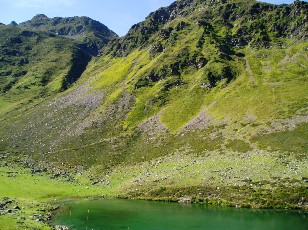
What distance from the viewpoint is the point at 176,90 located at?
162 metres

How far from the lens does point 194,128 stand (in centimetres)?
12425

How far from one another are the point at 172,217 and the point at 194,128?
6212cm

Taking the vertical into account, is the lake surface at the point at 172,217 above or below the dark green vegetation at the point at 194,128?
below

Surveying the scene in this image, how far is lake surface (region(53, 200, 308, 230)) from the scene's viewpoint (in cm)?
5834

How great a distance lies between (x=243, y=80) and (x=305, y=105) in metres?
41.5

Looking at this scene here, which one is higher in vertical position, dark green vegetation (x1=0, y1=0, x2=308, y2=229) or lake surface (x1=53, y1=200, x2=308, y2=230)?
dark green vegetation (x1=0, y1=0, x2=308, y2=229)

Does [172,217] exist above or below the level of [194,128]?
below

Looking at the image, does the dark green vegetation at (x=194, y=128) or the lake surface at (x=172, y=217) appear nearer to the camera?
the lake surface at (x=172, y=217)

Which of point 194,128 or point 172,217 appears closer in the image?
point 172,217

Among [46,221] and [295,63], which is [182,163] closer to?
[46,221]

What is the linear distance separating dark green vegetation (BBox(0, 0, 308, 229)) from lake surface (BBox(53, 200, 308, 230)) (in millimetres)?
6155

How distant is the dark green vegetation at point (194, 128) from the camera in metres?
84.1

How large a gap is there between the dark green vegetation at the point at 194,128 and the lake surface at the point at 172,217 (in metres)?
6.15

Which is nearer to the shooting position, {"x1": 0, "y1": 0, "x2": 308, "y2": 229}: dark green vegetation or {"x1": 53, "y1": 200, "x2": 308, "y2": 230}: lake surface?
{"x1": 53, "y1": 200, "x2": 308, "y2": 230}: lake surface
